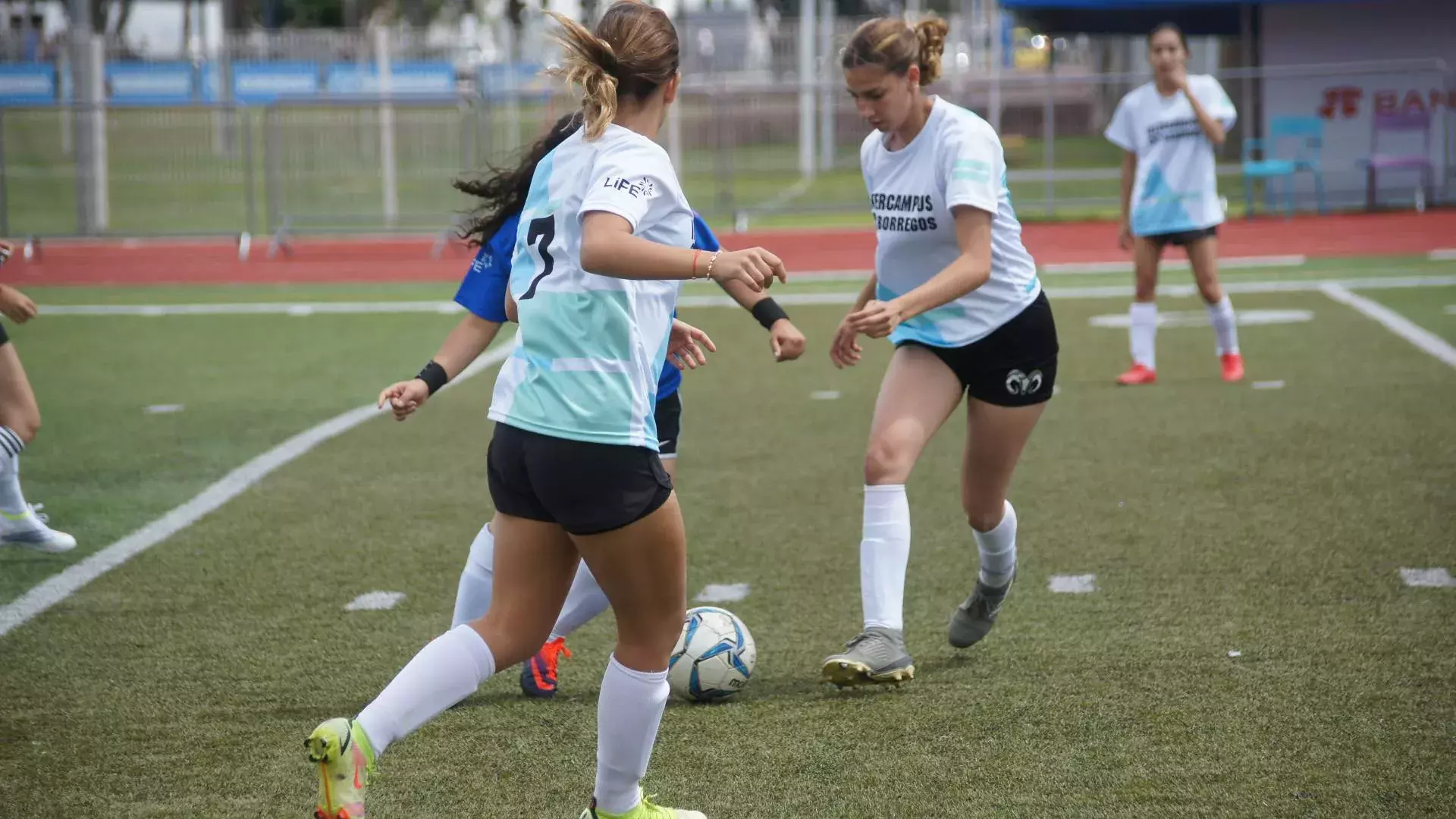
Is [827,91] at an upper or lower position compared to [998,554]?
upper

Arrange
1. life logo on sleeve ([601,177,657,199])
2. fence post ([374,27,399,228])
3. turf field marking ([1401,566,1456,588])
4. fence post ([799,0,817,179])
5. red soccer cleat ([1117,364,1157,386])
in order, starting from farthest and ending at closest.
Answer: fence post ([799,0,817,179])
fence post ([374,27,399,228])
red soccer cleat ([1117,364,1157,386])
turf field marking ([1401,566,1456,588])
life logo on sleeve ([601,177,657,199])

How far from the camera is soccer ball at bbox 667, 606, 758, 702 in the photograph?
4668 millimetres

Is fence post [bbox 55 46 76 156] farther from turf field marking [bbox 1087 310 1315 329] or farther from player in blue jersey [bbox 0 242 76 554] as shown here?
player in blue jersey [bbox 0 242 76 554]

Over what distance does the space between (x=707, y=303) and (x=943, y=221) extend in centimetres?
1055

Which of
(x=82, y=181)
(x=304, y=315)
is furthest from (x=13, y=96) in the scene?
(x=304, y=315)


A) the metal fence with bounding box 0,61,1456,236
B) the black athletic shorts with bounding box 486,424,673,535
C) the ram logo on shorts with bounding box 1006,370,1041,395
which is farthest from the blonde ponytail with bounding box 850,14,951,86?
the metal fence with bounding box 0,61,1456,236

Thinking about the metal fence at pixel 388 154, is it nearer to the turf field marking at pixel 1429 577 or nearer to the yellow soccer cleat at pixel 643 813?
the turf field marking at pixel 1429 577

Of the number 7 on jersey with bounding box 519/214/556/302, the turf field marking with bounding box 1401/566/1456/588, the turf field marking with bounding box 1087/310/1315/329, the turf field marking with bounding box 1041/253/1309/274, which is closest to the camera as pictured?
the number 7 on jersey with bounding box 519/214/556/302

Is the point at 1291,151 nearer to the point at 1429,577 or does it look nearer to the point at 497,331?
the point at 1429,577

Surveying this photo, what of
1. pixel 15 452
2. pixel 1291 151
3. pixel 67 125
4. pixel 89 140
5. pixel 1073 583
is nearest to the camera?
pixel 1073 583

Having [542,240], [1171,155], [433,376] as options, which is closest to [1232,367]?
[1171,155]

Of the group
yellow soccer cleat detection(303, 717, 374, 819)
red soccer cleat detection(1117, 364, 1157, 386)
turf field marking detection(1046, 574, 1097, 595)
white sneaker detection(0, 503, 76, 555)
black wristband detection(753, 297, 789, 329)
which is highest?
black wristband detection(753, 297, 789, 329)

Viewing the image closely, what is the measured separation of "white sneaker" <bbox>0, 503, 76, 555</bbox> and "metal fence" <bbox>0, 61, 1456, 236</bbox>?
13.6m

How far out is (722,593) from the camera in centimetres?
586
